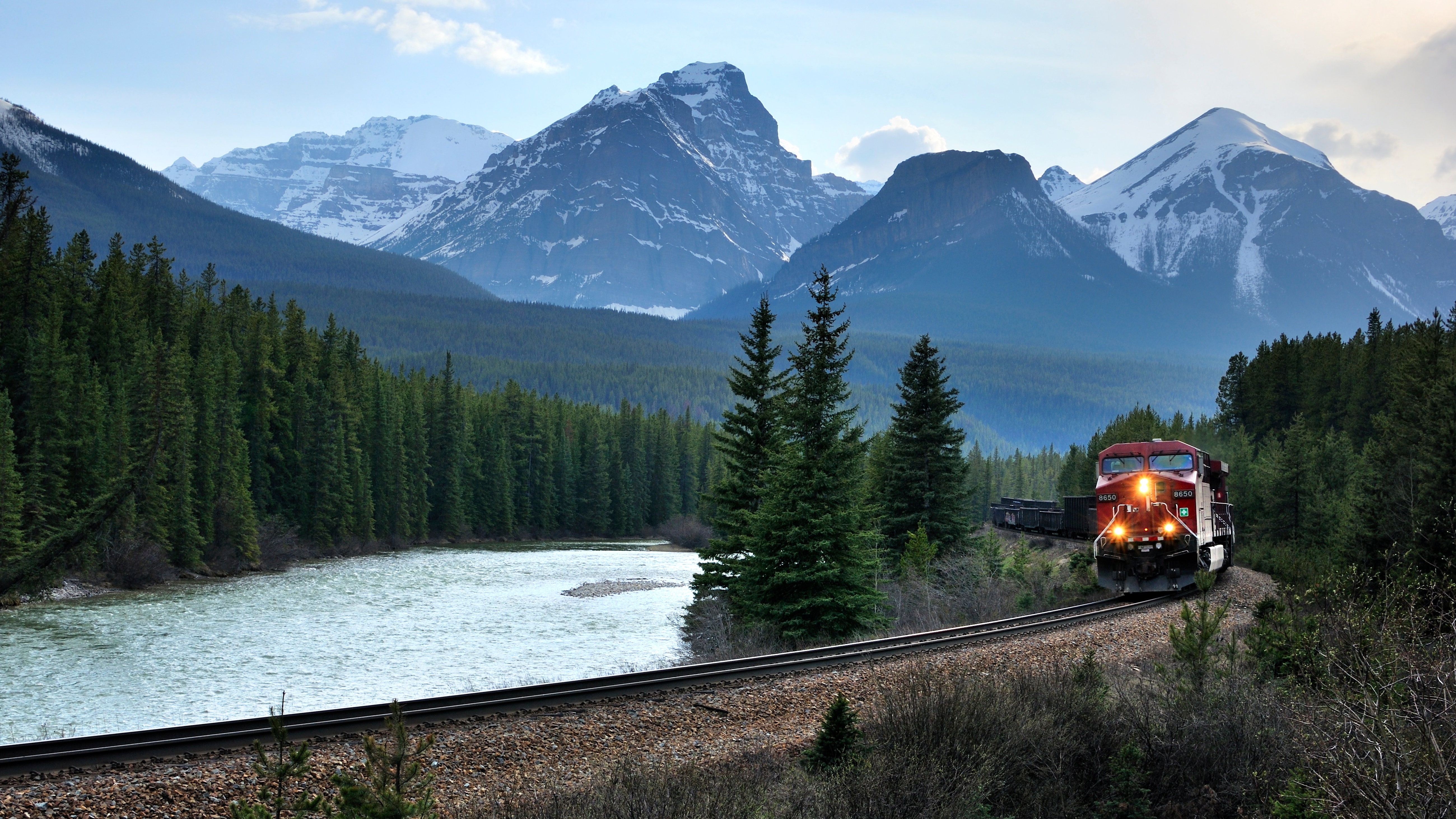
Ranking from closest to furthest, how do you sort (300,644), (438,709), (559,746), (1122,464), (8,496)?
(559,746) < (438,709) < (1122,464) < (300,644) < (8,496)

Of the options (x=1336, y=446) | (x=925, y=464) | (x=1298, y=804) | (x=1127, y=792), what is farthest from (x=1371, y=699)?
(x=1336, y=446)

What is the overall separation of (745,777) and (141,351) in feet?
199

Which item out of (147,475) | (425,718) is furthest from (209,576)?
A: (425,718)

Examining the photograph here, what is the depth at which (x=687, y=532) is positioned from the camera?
343ft

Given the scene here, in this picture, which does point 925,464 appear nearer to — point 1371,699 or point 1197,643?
point 1197,643

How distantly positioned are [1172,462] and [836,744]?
22.6 m

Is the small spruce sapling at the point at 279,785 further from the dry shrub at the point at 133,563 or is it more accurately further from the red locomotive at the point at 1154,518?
the dry shrub at the point at 133,563

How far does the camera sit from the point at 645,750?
13336 mm

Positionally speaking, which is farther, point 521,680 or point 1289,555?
point 1289,555

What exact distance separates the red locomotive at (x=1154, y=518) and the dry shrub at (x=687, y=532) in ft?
215

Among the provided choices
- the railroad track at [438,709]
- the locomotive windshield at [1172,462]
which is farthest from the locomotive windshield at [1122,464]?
the railroad track at [438,709]

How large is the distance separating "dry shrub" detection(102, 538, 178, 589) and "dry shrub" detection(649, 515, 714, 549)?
5072cm

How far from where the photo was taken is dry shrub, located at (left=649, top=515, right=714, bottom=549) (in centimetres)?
10100

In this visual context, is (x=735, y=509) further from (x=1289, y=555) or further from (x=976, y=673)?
(x=1289, y=555)
